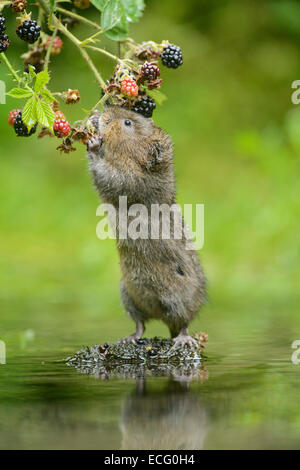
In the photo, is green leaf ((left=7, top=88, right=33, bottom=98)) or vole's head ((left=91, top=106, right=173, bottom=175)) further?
vole's head ((left=91, top=106, right=173, bottom=175))

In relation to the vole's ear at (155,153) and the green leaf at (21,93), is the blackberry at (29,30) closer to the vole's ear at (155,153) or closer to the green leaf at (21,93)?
the green leaf at (21,93)

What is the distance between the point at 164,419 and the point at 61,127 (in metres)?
1.35

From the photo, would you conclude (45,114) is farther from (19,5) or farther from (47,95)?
(19,5)

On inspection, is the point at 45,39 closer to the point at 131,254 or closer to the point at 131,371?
the point at 131,254

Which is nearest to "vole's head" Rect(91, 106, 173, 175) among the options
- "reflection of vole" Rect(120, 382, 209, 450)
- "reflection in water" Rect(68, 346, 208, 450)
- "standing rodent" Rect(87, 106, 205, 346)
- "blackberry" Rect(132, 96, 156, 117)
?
"standing rodent" Rect(87, 106, 205, 346)

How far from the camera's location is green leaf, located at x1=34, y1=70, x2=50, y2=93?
3463 mm

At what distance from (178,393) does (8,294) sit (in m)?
4.04

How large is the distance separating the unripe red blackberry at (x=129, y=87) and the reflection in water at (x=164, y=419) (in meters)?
1.26

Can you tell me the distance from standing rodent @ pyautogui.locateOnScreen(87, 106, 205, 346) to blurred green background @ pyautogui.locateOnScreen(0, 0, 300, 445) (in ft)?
1.19

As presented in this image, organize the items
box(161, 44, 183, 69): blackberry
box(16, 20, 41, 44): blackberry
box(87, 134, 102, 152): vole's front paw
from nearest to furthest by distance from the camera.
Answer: box(16, 20, 41, 44): blackberry, box(161, 44, 183, 69): blackberry, box(87, 134, 102, 152): vole's front paw

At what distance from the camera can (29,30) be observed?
11.9ft

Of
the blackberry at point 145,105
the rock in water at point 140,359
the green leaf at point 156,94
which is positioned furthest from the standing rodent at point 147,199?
the green leaf at point 156,94

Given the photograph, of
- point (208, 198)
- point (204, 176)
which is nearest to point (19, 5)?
point (208, 198)

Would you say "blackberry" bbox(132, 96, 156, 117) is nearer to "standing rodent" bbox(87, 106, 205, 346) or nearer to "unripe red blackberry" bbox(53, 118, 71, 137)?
"unripe red blackberry" bbox(53, 118, 71, 137)
